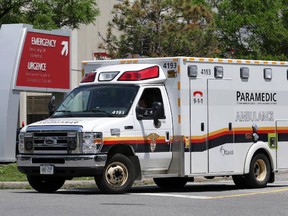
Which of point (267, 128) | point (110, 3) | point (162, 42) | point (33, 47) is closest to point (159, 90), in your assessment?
point (267, 128)

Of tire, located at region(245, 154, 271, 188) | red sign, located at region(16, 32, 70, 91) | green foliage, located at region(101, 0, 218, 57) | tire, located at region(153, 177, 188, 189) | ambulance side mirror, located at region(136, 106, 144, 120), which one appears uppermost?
green foliage, located at region(101, 0, 218, 57)

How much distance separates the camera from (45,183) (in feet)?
63.2

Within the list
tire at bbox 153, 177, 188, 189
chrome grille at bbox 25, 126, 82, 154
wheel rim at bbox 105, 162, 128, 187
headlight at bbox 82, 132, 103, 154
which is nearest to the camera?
headlight at bbox 82, 132, 103, 154

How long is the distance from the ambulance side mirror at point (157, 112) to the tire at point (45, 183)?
7.09ft

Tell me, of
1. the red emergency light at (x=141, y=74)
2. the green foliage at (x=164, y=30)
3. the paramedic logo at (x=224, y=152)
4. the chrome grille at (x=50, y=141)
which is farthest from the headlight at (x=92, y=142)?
the green foliage at (x=164, y=30)

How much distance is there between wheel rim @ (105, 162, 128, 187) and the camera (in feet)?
59.7

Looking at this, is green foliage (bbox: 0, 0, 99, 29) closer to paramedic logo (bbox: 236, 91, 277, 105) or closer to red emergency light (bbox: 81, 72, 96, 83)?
paramedic logo (bbox: 236, 91, 277, 105)

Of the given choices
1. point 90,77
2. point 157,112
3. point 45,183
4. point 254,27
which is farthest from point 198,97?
point 254,27

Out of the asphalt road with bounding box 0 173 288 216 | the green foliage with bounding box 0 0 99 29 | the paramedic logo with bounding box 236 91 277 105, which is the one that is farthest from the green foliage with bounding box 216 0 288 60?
the asphalt road with bounding box 0 173 288 216

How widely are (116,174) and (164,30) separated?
842 inches

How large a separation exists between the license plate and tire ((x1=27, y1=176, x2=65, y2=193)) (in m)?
0.81

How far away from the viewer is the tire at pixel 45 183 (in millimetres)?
19062

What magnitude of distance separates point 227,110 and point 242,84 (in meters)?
0.77

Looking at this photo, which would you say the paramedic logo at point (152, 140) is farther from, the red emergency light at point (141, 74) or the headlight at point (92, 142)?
the headlight at point (92, 142)
